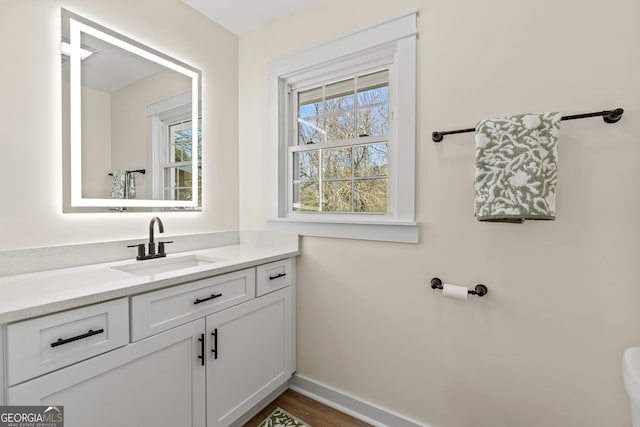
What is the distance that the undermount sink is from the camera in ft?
4.91

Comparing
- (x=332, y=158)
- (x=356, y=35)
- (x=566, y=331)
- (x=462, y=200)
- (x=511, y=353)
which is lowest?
(x=511, y=353)

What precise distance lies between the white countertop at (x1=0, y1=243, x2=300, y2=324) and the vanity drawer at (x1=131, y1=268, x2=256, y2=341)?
0.13ft

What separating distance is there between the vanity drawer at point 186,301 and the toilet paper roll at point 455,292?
97cm

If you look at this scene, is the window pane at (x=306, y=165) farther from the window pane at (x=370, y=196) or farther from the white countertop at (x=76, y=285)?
the white countertop at (x=76, y=285)

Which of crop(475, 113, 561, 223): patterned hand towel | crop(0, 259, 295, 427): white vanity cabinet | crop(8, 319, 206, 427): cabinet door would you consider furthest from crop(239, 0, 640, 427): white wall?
crop(8, 319, 206, 427): cabinet door

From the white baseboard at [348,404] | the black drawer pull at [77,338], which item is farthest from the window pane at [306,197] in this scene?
the black drawer pull at [77,338]

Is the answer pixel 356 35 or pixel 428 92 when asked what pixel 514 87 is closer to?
pixel 428 92

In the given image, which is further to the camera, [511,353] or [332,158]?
[332,158]

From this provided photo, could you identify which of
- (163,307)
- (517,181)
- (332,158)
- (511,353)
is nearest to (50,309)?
(163,307)

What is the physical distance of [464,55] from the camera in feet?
4.48

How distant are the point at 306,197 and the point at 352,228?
0.48m

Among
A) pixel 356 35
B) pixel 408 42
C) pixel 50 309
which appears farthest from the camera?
pixel 356 35

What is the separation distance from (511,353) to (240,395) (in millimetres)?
1308

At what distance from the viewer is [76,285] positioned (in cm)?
106
